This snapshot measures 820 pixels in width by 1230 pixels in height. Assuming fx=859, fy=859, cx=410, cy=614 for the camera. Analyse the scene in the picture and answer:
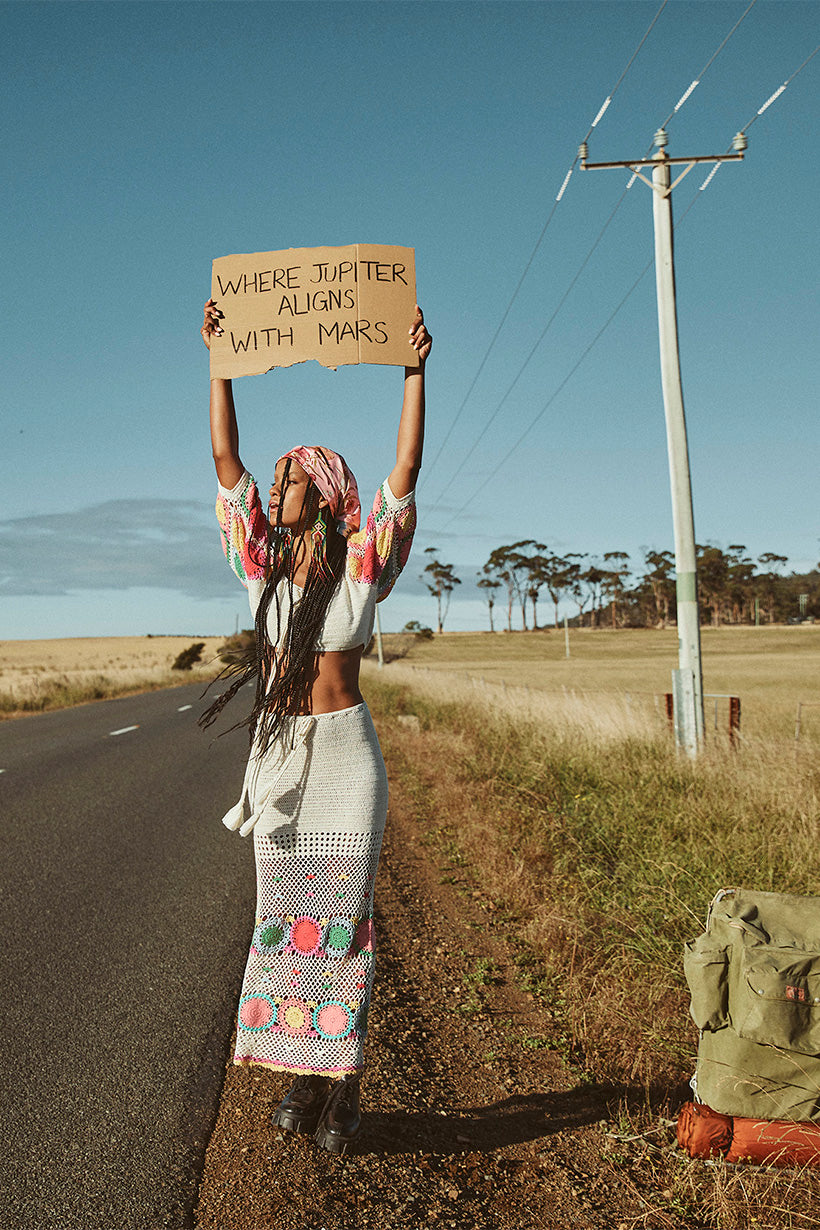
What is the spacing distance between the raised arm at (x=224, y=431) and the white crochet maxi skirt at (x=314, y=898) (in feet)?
2.88

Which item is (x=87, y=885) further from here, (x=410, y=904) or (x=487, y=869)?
(x=487, y=869)

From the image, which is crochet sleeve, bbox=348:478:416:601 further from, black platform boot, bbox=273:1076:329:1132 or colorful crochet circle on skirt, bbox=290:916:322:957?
black platform boot, bbox=273:1076:329:1132

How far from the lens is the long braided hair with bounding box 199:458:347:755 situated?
285cm

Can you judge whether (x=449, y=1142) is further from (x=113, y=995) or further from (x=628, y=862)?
(x=628, y=862)

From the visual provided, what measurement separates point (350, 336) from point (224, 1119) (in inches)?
106

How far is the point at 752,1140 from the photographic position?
8.42 feet

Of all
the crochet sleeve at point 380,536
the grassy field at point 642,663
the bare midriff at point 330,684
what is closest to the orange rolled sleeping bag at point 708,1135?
the bare midriff at point 330,684

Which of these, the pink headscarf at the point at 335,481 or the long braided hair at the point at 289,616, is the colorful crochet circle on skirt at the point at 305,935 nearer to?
the long braided hair at the point at 289,616

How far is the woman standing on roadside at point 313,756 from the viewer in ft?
9.04

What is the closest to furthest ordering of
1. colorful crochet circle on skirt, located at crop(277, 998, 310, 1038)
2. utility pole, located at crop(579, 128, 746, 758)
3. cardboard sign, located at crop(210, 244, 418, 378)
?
1. colorful crochet circle on skirt, located at crop(277, 998, 310, 1038)
2. cardboard sign, located at crop(210, 244, 418, 378)
3. utility pole, located at crop(579, 128, 746, 758)

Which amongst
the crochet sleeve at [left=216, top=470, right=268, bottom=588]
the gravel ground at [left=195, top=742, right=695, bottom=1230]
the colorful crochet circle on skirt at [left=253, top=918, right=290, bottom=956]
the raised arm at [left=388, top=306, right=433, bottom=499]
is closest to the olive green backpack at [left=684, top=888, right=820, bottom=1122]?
the gravel ground at [left=195, top=742, right=695, bottom=1230]

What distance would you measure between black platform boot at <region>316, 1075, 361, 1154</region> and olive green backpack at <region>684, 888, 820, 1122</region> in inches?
42.6

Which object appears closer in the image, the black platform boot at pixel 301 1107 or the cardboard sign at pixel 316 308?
the black platform boot at pixel 301 1107

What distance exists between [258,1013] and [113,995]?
4.99 feet
